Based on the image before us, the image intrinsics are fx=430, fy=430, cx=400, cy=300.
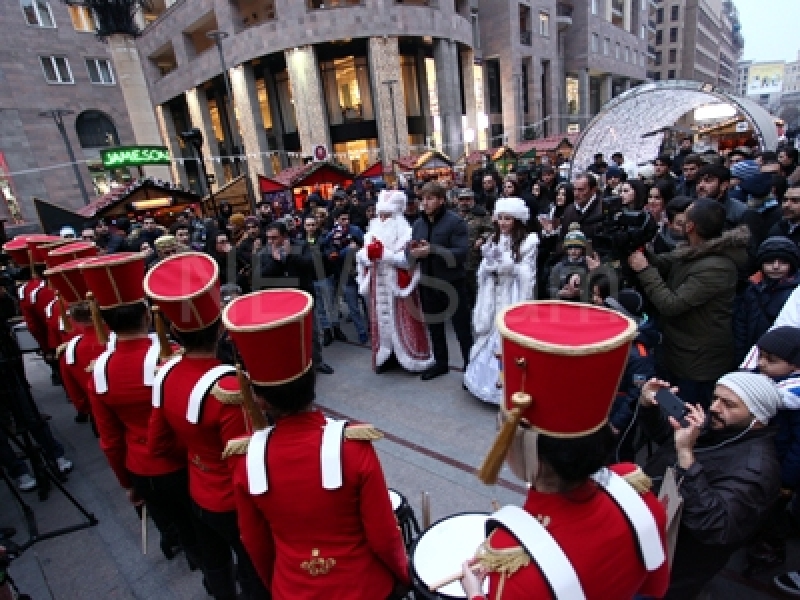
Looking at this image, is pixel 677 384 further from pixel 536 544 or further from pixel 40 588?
pixel 40 588

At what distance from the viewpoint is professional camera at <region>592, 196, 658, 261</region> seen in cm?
276

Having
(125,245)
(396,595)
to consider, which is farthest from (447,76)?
(396,595)

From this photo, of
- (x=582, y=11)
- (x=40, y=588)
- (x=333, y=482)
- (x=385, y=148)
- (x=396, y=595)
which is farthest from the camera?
(x=582, y=11)

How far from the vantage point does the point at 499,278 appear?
4066 mm

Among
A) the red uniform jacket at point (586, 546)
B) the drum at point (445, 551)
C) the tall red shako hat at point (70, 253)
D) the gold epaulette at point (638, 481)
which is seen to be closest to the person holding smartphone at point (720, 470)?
the gold epaulette at point (638, 481)

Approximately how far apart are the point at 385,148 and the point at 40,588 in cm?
2565

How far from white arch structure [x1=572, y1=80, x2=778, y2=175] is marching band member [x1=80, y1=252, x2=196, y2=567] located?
1089cm

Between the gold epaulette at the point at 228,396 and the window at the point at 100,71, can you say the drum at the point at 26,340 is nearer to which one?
the gold epaulette at the point at 228,396

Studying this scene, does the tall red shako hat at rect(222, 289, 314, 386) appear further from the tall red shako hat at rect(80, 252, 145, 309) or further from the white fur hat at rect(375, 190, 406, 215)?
the white fur hat at rect(375, 190, 406, 215)

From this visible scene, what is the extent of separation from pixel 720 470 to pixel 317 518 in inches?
62.1

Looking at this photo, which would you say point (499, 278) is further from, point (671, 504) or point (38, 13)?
point (38, 13)

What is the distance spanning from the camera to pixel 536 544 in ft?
3.59

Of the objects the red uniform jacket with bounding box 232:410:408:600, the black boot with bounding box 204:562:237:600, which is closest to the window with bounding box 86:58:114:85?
the black boot with bounding box 204:562:237:600

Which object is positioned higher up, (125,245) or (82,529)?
(125,245)
